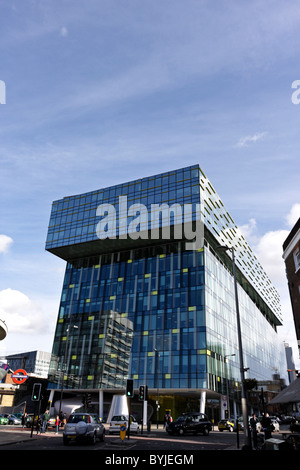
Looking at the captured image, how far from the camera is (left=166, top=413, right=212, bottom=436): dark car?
33000 mm

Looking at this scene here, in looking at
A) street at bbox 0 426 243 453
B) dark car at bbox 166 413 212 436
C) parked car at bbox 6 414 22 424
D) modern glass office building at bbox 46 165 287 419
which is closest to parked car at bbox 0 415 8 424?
parked car at bbox 6 414 22 424

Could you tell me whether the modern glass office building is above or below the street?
above

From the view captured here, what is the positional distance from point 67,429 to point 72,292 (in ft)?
172

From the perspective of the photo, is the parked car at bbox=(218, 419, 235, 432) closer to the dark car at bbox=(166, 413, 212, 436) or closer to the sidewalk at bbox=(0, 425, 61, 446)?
the dark car at bbox=(166, 413, 212, 436)

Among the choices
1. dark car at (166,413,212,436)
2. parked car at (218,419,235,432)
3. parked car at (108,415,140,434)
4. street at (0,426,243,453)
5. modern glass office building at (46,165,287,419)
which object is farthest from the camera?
modern glass office building at (46,165,287,419)

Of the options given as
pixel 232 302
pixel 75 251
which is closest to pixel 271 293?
pixel 232 302

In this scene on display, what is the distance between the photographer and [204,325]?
5719cm

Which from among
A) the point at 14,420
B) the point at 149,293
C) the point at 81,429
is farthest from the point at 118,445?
the point at 149,293

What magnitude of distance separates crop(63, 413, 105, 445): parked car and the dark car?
12.5 metres

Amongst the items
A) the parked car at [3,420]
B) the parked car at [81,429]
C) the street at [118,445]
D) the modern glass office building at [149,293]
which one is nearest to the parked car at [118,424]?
the street at [118,445]

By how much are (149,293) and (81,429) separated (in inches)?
1720

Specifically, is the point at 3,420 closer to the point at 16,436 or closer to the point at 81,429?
the point at 16,436

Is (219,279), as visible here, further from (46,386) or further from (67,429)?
(67,429)

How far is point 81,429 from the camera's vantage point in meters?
20.9
